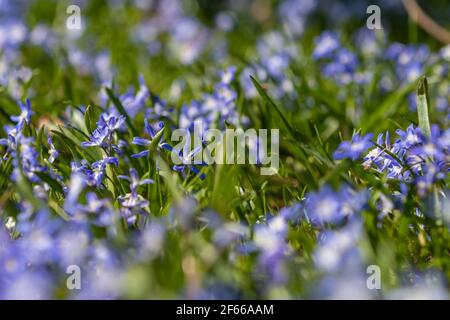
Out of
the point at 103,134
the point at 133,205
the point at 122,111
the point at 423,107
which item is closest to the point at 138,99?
the point at 122,111

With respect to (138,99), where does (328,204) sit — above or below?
below

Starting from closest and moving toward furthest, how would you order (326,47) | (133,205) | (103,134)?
(133,205), (103,134), (326,47)

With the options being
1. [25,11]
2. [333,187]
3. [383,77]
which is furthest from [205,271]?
[25,11]

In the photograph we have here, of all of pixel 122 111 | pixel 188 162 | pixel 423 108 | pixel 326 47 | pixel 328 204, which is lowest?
pixel 328 204

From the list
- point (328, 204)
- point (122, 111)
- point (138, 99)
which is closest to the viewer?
point (328, 204)

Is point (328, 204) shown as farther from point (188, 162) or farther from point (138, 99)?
point (138, 99)

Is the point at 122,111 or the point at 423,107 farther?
the point at 122,111

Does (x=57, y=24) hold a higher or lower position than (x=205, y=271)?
higher

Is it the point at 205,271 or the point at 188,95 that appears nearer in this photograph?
the point at 205,271

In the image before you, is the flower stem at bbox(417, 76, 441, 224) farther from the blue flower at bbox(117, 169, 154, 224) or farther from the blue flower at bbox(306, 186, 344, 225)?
the blue flower at bbox(117, 169, 154, 224)

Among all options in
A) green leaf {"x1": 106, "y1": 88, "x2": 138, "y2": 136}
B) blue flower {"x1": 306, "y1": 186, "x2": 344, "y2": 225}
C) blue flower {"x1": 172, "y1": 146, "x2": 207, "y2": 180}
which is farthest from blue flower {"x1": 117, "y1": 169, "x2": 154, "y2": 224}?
green leaf {"x1": 106, "y1": 88, "x2": 138, "y2": 136}
